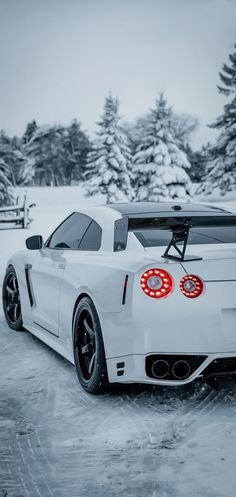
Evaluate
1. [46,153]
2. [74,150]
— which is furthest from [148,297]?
[74,150]

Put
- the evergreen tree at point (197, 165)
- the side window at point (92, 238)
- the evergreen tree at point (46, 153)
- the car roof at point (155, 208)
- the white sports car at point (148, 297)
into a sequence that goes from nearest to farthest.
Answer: the white sports car at point (148, 297) < the side window at point (92, 238) < the car roof at point (155, 208) < the evergreen tree at point (197, 165) < the evergreen tree at point (46, 153)

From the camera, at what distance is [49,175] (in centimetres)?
9725

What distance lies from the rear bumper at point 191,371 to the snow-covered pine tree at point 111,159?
51.2 meters

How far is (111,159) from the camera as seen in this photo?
55781 mm

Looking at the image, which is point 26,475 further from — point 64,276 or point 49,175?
point 49,175

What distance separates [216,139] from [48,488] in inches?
1820

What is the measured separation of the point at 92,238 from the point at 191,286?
144cm

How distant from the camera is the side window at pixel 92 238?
5.48m

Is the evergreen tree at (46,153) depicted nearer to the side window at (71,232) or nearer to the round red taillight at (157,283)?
the side window at (71,232)

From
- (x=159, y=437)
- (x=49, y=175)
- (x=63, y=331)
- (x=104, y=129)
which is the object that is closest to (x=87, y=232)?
(x=63, y=331)

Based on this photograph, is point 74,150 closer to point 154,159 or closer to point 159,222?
point 154,159

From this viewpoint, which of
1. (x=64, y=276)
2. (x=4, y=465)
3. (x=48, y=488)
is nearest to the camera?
(x=48, y=488)

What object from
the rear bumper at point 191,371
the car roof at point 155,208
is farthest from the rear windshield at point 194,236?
the rear bumper at point 191,371

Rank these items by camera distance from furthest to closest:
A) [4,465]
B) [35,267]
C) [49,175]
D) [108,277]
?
[49,175]
[35,267]
[108,277]
[4,465]
